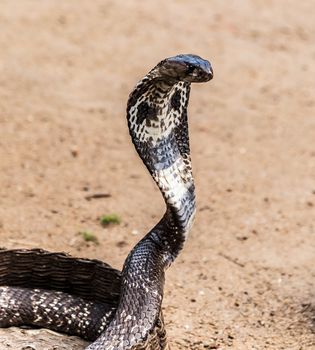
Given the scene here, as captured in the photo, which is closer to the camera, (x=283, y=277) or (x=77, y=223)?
(x=283, y=277)

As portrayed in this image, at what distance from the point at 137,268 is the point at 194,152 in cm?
256

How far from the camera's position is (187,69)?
344cm

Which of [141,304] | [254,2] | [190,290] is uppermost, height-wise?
[254,2]

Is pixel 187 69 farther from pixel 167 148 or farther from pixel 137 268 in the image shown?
pixel 137 268

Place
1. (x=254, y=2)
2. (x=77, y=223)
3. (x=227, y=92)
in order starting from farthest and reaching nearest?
(x=254, y=2), (x=227, y=92), (x=77, y=223)

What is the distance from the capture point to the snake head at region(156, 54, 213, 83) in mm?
3436

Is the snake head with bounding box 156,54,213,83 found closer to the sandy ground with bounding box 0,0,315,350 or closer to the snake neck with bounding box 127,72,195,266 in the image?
the snake neck with bounding box 127,72,195,266

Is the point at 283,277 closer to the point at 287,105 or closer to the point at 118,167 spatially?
the point at 118,167

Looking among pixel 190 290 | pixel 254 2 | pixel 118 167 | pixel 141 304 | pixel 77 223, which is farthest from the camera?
pixel 254 2

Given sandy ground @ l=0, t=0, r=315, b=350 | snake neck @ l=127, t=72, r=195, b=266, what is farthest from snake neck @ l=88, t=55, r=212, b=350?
sandy ground @ l=0, t=0, r=315, b=350

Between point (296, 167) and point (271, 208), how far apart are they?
62 centimetres

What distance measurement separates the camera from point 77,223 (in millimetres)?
5422

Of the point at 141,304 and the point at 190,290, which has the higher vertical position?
the point at 141,304

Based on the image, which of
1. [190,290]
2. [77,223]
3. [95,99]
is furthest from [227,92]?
[190,290]
